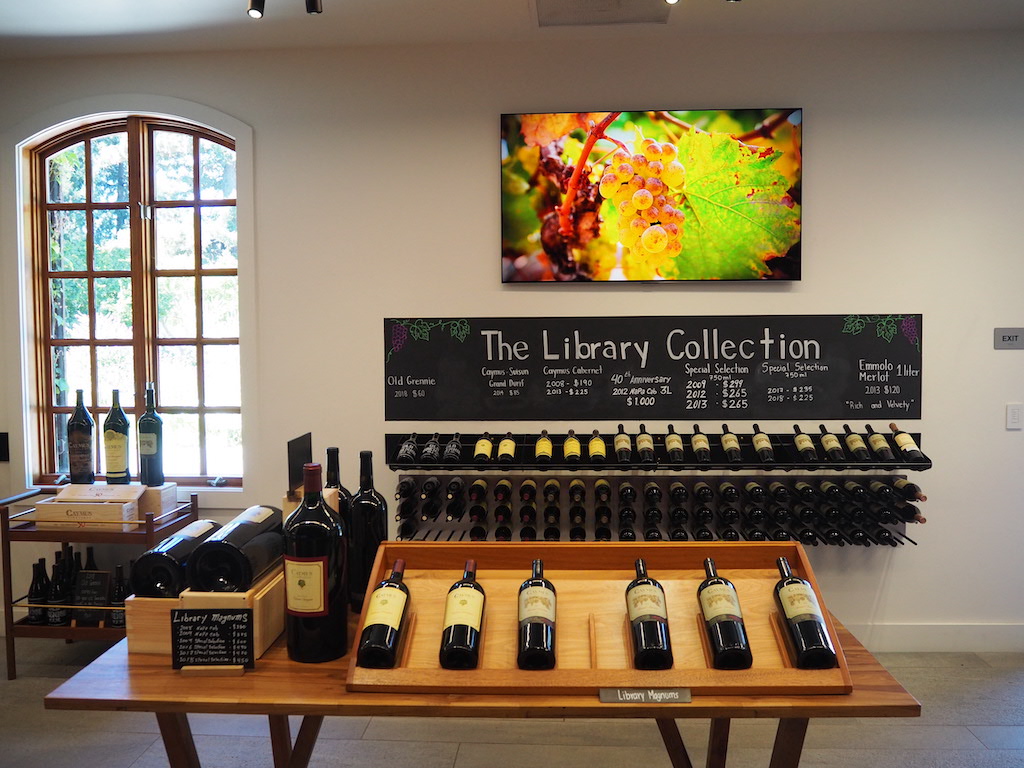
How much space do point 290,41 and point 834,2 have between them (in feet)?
8.06

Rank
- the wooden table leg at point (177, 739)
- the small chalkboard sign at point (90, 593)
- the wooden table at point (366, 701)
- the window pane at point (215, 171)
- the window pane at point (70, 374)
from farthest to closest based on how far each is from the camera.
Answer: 1. the window pane at point (70, 374)
2. the window pane at point (215, 171)
3. the small chalkboard sign at point (90, 593)
4. the wooden table leg at point (177, 739)
5. the wooden table at point (366, 701)

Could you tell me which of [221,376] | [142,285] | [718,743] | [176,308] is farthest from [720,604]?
[142,285]

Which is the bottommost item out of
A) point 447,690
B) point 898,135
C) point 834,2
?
point 447,690

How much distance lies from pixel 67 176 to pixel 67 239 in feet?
1.08

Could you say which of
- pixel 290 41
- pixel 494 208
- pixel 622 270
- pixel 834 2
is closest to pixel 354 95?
pixel 290 41

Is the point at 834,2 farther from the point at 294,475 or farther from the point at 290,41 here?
the point at 294,475

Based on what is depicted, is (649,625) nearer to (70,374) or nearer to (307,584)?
(307,584)

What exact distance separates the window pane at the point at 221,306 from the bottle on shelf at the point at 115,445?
58cm

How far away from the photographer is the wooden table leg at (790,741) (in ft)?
4.81

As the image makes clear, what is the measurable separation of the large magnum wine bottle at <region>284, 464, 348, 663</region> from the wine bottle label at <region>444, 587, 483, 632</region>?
0.77ft

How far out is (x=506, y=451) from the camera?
124 inches

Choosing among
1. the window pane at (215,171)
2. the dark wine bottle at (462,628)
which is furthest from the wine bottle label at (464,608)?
the window pane at (215,171)

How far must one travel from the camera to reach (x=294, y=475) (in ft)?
5.88

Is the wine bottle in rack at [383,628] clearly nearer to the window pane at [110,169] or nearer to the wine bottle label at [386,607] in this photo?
the wine bottle label at [386,607]
